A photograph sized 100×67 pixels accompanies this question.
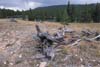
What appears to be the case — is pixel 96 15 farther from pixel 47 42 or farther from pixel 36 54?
pixel 36 54

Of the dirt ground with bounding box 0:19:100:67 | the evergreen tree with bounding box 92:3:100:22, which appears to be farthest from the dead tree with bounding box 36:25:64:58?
the evergreen tree with bounding box 92:3:100:22

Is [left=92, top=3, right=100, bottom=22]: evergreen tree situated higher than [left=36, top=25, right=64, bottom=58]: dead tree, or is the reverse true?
[left=36, top=25, right=64, bottom=58]: dead tree

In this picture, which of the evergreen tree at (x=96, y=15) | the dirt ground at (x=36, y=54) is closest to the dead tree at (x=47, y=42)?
the dirt ground at (x=36, y=54)

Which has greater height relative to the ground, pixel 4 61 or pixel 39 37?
pixel 39 37

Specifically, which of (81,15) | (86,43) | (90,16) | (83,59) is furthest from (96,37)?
(81,15)

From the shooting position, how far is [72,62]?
10.3 meters

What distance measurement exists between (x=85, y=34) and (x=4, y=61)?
457 cm

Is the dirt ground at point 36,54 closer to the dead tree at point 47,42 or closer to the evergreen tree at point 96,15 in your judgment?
the dead tree at point 47,42

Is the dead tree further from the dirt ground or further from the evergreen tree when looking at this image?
the evergreen tree

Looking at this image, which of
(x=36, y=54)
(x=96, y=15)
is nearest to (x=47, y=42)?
(x=36, y=54)

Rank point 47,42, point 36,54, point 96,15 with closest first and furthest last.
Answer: point 36,54, point 47,42, point 96,15

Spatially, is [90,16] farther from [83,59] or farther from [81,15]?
[83,59]

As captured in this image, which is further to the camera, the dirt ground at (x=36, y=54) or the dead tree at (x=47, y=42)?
the dead tree at (x=47, y=42)

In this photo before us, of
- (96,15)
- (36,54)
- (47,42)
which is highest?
(47,42)
